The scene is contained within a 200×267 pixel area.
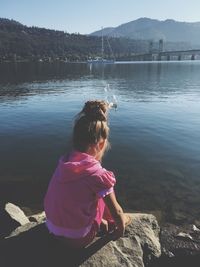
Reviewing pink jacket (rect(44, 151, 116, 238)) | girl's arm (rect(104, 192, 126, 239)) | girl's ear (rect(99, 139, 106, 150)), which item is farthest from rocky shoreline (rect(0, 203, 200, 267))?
girl's ear (rect(99, 139, 106, 150))

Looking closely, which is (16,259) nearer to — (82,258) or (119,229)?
(82,258)

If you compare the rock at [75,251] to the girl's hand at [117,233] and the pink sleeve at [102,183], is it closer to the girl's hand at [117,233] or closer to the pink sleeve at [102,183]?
the girl's hand at [117,233]

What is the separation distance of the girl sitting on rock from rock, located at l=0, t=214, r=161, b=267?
10.1 inches

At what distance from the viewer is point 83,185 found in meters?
5.27

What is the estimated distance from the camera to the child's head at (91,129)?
5.30 meters

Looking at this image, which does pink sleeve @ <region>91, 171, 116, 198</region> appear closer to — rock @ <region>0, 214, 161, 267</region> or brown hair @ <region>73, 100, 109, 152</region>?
brown hair @ <region>73, 100, 109, 152</region>

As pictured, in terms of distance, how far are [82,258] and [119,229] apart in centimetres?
79

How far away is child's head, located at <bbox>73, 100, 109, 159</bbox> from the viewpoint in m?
5.30

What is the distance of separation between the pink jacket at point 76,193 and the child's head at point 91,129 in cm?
17

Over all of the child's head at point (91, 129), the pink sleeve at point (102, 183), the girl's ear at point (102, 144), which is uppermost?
the child's head at point (91, 129)

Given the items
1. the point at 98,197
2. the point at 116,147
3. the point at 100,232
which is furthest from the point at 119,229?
the point at 116,147

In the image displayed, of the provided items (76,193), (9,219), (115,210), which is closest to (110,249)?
(115,210)

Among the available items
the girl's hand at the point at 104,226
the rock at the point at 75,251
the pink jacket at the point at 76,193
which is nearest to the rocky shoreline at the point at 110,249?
the rock at the point at 75,251

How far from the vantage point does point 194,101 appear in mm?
39750
